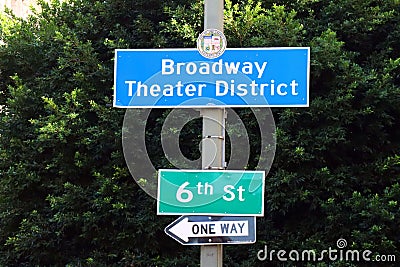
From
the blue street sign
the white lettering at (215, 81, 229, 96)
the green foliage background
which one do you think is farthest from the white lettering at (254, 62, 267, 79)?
the green foliage background

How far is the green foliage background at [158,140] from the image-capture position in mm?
5539

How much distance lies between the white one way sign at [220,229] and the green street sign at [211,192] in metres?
0.04

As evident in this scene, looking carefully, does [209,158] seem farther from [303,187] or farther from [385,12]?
[385,12]

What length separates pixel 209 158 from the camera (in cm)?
330

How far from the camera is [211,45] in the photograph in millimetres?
3287

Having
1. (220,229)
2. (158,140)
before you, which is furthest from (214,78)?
(158,140)

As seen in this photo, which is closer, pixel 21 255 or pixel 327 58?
pixel 327 58

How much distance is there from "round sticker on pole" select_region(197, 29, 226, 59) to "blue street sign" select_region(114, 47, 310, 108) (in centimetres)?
3

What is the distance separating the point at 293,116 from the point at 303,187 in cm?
62

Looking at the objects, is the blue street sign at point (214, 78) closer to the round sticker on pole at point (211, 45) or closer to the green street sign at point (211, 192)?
the round sticker on pole at point (211, 45)

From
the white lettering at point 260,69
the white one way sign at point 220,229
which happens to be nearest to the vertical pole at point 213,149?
the white one way sign at point 220,229

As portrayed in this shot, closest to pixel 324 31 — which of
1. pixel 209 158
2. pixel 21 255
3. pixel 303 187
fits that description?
pixel 303 187

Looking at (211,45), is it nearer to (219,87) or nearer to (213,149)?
(219,87)

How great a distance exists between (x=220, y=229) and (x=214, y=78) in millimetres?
758
